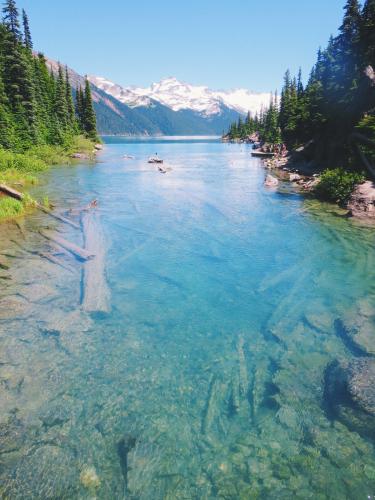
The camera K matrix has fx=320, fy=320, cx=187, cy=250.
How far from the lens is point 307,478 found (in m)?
5.48

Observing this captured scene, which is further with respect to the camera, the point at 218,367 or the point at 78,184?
the point at 78,184

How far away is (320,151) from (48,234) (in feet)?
134

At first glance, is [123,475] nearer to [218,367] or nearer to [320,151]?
[218,367]

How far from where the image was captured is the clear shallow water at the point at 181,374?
5.54 meters

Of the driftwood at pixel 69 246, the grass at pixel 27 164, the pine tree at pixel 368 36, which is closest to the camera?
the driftwood at pixel 69 246

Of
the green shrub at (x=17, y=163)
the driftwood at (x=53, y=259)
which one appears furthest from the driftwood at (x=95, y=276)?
the green shrub at (x=17, y=163)

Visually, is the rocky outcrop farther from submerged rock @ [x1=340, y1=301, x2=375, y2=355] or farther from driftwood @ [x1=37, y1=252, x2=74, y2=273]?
driftwood @ [x1=37, y1=252, x2=74, y2=273]

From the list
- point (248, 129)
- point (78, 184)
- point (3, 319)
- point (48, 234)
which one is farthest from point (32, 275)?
point (248, 129)

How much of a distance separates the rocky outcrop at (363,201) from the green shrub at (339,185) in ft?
5.86

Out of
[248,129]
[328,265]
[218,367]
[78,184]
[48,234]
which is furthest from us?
[248,129]

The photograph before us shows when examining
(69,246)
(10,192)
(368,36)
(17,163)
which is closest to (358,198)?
(69,246)

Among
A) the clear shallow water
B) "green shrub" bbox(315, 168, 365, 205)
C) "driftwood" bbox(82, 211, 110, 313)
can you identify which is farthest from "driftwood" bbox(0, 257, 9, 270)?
"green shrub" bbox(315, 168, 365, 205)

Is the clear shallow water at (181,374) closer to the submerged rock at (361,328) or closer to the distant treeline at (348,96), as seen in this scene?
the submerged rock at (361,328)

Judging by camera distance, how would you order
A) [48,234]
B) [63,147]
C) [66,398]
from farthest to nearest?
[63,147], [48,234], [66,398]
